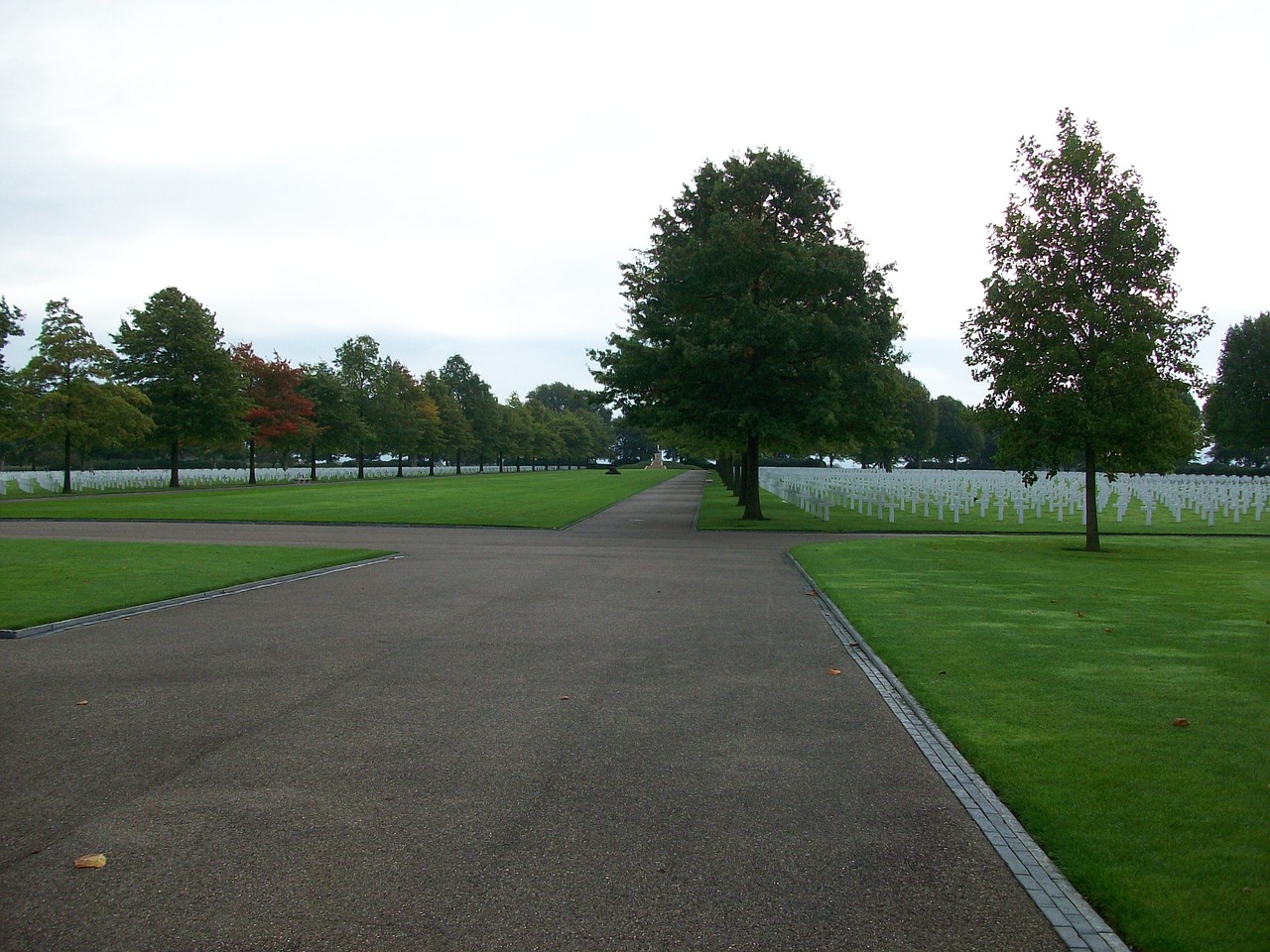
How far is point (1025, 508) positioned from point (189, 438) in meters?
44.1

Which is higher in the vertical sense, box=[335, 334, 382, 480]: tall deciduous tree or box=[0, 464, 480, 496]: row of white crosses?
box=[335, 334, 382, 480]: tall deciduous tree

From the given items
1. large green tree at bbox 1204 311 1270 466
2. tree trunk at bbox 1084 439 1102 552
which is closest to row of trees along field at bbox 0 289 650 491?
tree trunk at bbox 1084 439 1102 552

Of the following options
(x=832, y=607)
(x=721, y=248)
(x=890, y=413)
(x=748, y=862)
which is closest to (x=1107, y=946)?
(x=748, y=862)

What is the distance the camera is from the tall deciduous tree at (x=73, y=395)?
4281cm

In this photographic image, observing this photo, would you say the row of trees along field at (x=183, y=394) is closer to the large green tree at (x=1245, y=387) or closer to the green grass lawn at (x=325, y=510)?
the green grass lawn at (x=325, y=510)

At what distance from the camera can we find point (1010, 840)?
4.34m

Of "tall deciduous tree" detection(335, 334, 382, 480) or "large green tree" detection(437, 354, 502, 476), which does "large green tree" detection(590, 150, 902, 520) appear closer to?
"tall deciduous tree" detection(335, 334, 382, 480)

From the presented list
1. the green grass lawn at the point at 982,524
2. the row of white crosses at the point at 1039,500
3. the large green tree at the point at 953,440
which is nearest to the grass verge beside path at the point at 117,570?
the green grass lawn at the point at 982,524

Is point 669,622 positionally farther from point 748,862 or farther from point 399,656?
point 748,862

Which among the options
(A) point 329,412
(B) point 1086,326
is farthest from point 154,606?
(A) point 329,412

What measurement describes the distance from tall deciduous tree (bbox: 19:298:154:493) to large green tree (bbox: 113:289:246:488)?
3.25 metres

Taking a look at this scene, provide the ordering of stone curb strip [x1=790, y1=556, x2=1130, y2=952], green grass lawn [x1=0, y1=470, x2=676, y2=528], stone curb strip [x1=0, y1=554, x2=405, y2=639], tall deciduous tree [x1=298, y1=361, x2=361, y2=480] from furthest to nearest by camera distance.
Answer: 1. tall deciduous tree [x1=298, y1=361, x2=361, y2=480]
2. green grass lawn [x1=0, y1=470, x2=676, y2=528]
3. stone curb strip [x1=0, y1=554, x2=405, y2=639]
4. stone curb strip [x1=790, y1=556, x2=1130, y2=952]

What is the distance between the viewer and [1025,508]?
33750mm

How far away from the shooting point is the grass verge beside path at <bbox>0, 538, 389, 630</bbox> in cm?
1099
